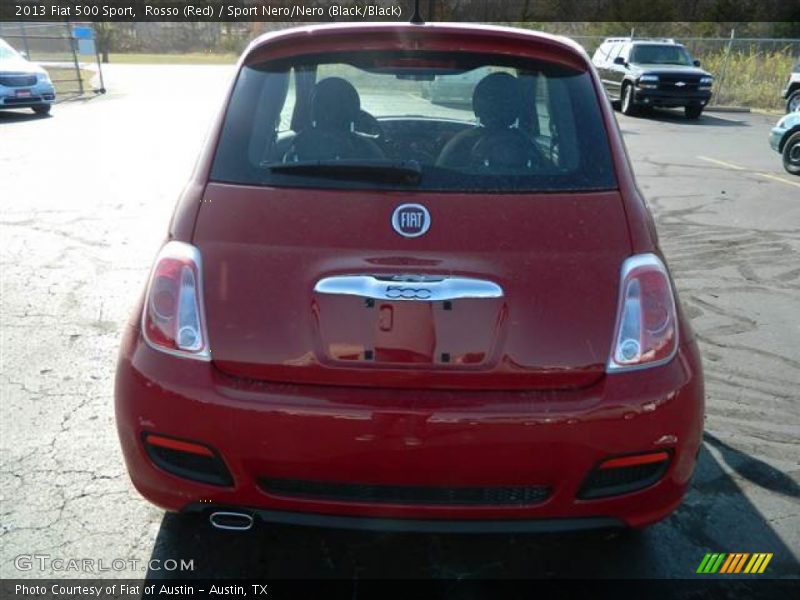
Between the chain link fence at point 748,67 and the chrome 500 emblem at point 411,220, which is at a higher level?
the chrome 500 emblem at point 411,220

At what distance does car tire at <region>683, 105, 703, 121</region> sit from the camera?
19.2 metres

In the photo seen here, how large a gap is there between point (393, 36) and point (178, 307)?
117 centimetres

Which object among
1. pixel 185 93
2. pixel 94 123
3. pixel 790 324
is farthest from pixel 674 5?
pixel 790 324

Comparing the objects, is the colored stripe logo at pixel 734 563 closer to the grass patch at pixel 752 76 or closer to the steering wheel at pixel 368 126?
the steering wheel at pixel 368 126

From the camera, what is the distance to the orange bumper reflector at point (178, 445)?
85.7 inches

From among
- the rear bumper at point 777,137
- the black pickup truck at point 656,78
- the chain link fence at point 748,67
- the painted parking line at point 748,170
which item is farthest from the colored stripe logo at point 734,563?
the chain link fence at point 748,67

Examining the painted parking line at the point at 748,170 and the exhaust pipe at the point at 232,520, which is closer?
the exhaust pipe at the point at 232,520

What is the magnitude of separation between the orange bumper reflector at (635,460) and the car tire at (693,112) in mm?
19173

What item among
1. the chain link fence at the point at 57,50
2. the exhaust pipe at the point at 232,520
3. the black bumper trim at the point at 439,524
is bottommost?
the chain link fence at the point at 57,50

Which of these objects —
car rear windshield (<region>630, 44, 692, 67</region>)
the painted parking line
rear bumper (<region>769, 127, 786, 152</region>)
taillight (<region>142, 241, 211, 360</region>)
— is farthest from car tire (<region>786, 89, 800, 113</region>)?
taillight (<region>142, 241, 211, 360</region>)

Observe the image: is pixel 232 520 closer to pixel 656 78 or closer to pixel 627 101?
pixel 656 78

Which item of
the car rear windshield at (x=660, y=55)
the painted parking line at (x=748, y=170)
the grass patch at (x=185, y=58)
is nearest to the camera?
the painted parking line at (x=748, y=170)

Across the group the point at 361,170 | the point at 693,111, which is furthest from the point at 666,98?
the point at 361,170

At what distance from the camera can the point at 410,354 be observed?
2152 mm
